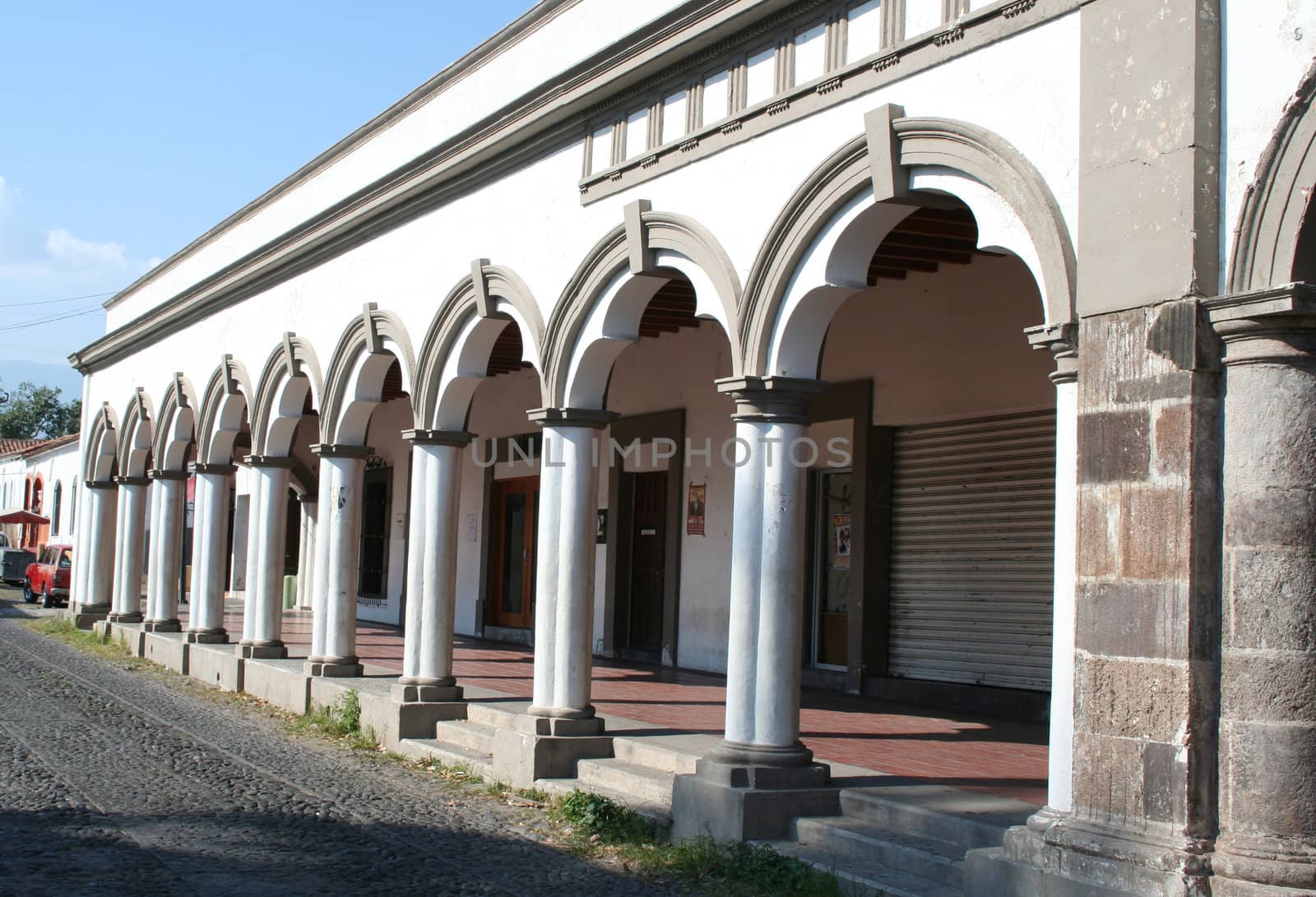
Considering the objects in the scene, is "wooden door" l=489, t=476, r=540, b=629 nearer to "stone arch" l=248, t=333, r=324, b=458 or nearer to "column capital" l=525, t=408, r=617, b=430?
"stone arch" l=248, t=333, r=324, b=458

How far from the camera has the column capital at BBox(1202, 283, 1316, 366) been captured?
5293mm

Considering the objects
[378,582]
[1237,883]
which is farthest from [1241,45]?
[378,582]

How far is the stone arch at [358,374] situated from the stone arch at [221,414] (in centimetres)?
362

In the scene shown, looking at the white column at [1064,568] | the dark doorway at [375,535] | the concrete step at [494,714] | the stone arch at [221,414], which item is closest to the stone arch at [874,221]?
the white column at [1064,568]

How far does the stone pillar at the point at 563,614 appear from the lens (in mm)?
9727

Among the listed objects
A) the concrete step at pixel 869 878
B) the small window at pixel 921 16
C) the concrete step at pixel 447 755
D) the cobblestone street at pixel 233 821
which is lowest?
the cobblestone street at pixel 233 821

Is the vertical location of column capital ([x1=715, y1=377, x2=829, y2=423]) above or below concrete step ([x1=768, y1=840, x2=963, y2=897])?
above

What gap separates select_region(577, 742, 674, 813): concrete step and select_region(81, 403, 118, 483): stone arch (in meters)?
15.5

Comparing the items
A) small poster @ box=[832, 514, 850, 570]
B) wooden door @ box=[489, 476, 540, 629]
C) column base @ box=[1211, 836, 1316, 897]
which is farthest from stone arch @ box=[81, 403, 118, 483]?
column base @ box=[1211, 836, 1316, 897]

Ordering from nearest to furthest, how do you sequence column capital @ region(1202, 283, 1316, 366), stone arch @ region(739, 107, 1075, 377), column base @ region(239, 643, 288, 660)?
column capital @ region(1202, 283, 1316, 366)
stone arch @ region(739, 107, 1075, 377)
column base @ region(239, 643, 288, 660)

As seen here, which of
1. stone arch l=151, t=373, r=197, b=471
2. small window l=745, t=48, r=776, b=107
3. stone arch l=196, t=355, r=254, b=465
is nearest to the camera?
small window l=745, t=48, r=776, b=107

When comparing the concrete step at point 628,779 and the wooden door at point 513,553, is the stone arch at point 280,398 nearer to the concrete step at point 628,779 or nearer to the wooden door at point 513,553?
the wooden door at point 513,553

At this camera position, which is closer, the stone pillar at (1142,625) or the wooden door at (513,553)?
the stone pillar at (1142,625)

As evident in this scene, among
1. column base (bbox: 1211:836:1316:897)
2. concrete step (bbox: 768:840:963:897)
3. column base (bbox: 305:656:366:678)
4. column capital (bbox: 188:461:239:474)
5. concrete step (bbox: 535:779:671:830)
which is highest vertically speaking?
column capital (bbox: 188:461:239:474)
